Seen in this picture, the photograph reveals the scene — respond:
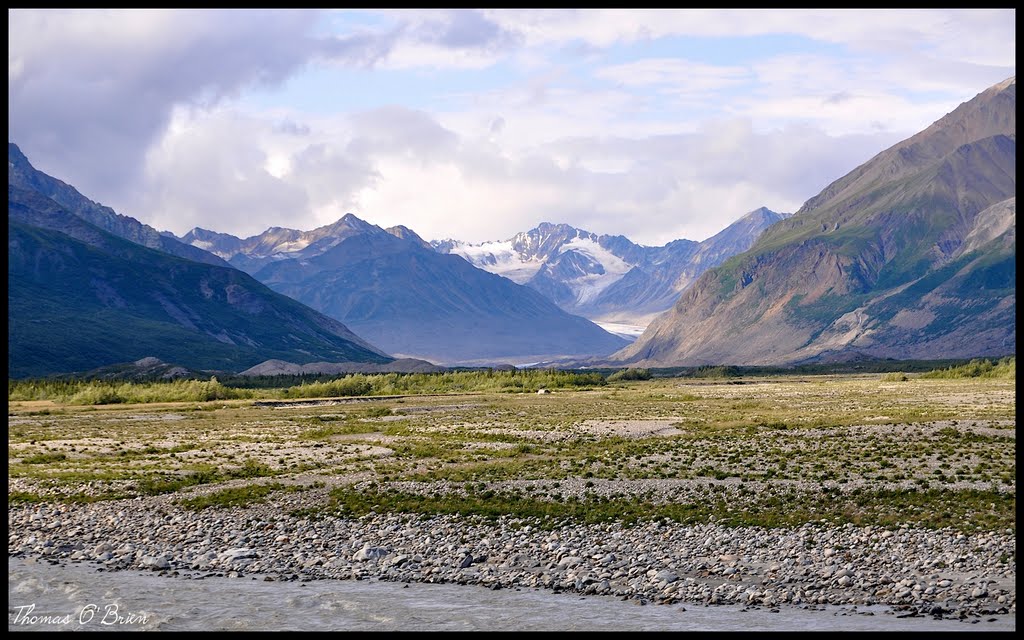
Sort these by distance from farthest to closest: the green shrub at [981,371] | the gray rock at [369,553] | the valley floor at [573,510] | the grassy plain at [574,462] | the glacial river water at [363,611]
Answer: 1. the green shrub at [981,371]
2. the grassy plain at [574,462]
3. the gray rock at [369,553]
4. the valley floor at [573,510]
5. the glacial river water at [363,611]

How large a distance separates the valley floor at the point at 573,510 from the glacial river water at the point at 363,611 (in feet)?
2.67

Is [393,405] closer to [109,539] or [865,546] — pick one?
[109,539]

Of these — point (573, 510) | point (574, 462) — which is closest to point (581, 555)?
point (573, 510)

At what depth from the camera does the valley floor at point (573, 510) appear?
25.3 metres

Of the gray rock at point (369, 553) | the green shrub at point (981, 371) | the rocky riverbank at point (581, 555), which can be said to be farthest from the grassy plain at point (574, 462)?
the green shrub at point (981, 371)

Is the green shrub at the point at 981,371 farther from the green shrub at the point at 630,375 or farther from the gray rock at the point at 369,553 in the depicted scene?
the gray rock at the point at 369,553

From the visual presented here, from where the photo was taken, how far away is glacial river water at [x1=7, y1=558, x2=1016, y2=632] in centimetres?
2183

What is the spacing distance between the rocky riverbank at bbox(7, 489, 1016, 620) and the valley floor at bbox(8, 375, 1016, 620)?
8 centimetres

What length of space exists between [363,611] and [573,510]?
33.9 feet

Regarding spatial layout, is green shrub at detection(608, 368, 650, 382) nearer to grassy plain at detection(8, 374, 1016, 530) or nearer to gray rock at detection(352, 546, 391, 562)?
grassy plain at detection(8, 374, 1016, 530)

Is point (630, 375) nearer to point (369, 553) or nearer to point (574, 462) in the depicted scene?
point (574, 462)

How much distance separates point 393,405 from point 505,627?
260 ft

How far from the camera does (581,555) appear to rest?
27328 mm

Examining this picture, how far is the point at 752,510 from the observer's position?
31688 mm
